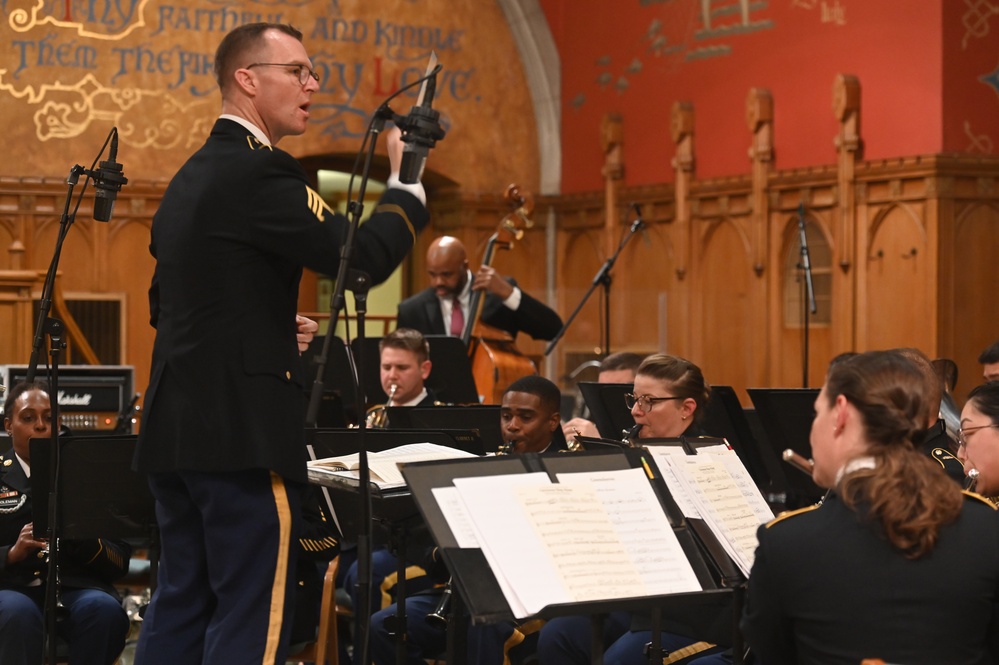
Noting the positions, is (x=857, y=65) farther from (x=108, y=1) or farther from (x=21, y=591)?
(x=21, y=591)

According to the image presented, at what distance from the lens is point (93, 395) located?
6.98 meters

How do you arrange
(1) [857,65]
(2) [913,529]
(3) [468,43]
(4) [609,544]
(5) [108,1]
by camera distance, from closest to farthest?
(2) [913,529], (4) [609,544], (1) [857,65], (5) [108,1], (3) [468,43]

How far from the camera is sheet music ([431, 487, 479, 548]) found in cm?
265

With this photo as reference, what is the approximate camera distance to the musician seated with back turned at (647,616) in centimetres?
402

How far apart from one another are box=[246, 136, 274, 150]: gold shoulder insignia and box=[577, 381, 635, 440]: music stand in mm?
2460

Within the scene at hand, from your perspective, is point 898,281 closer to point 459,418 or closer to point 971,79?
point 971,79

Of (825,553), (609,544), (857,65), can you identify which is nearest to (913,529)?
(825,553)

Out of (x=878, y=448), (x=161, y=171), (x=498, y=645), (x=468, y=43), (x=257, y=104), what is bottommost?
(x=498, y=645)

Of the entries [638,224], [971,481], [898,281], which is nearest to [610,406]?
[971,481]

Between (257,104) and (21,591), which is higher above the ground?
(257,104)

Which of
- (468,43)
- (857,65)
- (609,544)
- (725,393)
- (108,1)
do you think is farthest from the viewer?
(468,43)

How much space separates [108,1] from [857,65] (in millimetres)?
6032

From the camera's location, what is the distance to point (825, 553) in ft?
8.09

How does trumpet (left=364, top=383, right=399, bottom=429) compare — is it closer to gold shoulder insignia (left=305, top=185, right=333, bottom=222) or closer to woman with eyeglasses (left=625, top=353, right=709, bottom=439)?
woman with eyeglasses (left=625, top=353, right=709, bottom=439)
